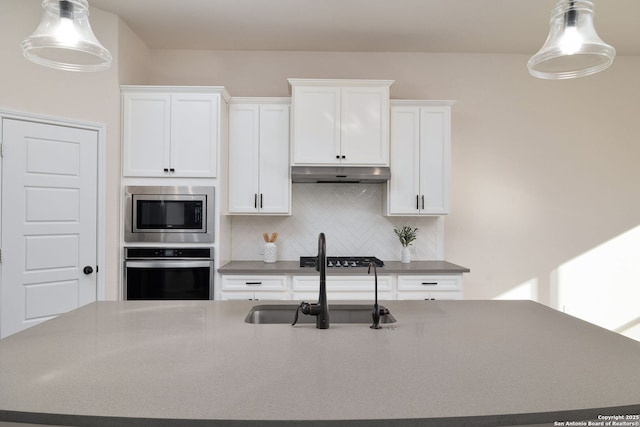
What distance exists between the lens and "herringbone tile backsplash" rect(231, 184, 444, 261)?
3914 millimetres

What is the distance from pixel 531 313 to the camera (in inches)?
74.1

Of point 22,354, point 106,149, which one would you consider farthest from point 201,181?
point 22,354

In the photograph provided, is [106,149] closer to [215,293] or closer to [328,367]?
[215,293]

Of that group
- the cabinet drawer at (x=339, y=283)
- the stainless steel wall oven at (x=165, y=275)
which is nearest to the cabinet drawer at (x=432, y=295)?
the cabinet drawer at (x=339, y=283)

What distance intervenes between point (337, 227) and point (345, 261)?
17.1 inches

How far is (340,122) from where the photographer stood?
3490 mm

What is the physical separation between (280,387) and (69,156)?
9.21 feet

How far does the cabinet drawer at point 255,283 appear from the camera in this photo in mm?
3325

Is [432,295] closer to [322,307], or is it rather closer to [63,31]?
[322,307]

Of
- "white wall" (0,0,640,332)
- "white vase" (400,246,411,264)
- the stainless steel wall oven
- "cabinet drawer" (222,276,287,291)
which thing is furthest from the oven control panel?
"white vase" (400,246,411,264)

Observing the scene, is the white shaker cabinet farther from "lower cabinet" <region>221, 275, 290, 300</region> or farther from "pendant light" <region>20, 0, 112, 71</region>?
"pendant light" <region>20, 0, 112, 71</region>

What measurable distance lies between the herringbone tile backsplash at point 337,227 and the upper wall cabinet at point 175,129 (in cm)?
83

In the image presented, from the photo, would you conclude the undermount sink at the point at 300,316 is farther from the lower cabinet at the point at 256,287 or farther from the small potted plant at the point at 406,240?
the small potted plant at the point at 406,240

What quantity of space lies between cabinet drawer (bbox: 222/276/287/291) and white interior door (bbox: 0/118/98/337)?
1.05m
